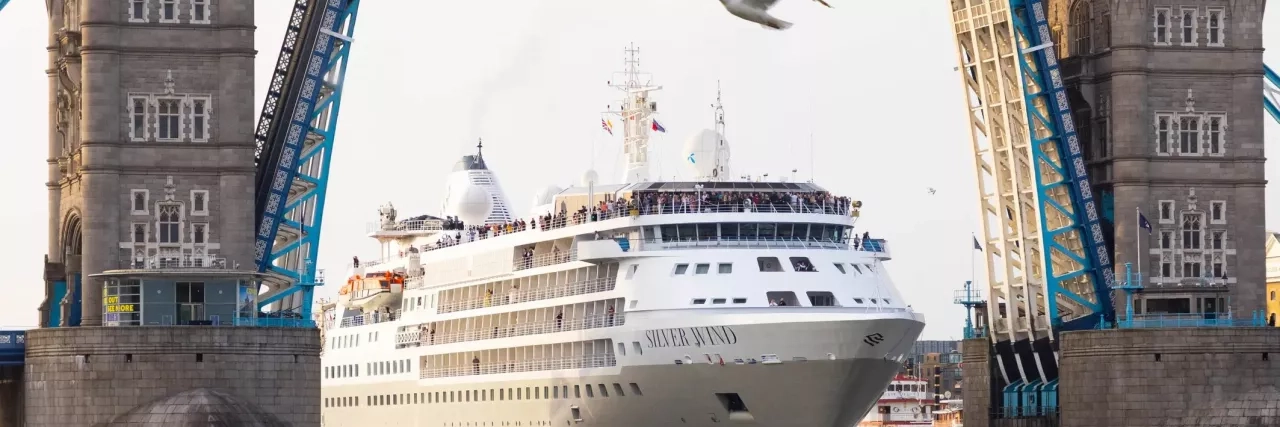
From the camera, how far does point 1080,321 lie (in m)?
88.2

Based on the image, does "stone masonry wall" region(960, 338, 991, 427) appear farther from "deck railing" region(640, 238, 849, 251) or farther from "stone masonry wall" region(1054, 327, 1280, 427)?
"stone masonry wall" region(1054, 327, 1280, 427)

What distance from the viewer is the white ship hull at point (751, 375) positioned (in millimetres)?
82250

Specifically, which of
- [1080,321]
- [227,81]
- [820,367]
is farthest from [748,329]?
[227,81]

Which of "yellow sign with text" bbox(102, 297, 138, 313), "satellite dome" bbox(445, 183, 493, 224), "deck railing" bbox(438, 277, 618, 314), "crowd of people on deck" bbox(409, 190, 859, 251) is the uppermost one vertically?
"satellite dome" bbox(445, 183, 493, 224)

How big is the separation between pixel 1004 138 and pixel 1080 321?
278 inches

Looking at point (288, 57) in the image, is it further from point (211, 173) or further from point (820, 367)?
point (820, 367)

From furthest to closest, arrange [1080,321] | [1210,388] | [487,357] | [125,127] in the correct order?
[487,357] < [1080,321] < [1210,388] < [125,127]

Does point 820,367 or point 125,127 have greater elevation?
point 125,127

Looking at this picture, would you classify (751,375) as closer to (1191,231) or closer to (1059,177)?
(1059,177)

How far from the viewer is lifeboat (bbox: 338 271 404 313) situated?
103m

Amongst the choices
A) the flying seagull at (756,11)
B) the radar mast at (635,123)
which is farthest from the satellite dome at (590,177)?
the flying seagull at (756,11)

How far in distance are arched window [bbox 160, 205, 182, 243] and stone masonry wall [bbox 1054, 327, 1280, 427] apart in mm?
30697

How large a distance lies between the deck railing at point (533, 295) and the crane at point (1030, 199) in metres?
14.1

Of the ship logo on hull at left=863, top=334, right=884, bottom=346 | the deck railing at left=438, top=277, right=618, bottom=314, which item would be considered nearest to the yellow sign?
the deck railing at left=438, top=277, right=618, bottom=314
